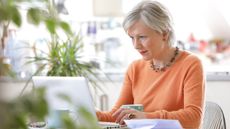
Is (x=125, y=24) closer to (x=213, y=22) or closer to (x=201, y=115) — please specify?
(x=201, y=115)

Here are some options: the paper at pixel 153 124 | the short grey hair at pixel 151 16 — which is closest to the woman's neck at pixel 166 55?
the short grey hair at pixel 151 16

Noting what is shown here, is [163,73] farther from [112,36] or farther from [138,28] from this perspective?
[112,36]

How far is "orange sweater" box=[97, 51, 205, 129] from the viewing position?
2.08 m

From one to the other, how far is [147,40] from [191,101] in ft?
1.21

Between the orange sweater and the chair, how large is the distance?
0.53ft

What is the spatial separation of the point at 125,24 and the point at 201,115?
55 centimetres

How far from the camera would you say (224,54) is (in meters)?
4.52

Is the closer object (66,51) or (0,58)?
(0,58)

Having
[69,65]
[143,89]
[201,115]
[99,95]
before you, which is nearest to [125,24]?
[143,89]

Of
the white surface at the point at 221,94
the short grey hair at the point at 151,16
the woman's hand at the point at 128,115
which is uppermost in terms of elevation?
the short grey hair at the point at 151,16

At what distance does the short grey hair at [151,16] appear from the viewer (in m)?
2.20

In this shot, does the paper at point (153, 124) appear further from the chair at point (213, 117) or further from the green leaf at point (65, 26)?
the green leaf at point (65, 26)

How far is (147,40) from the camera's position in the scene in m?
2.26

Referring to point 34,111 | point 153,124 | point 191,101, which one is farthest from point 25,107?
point 191,101
